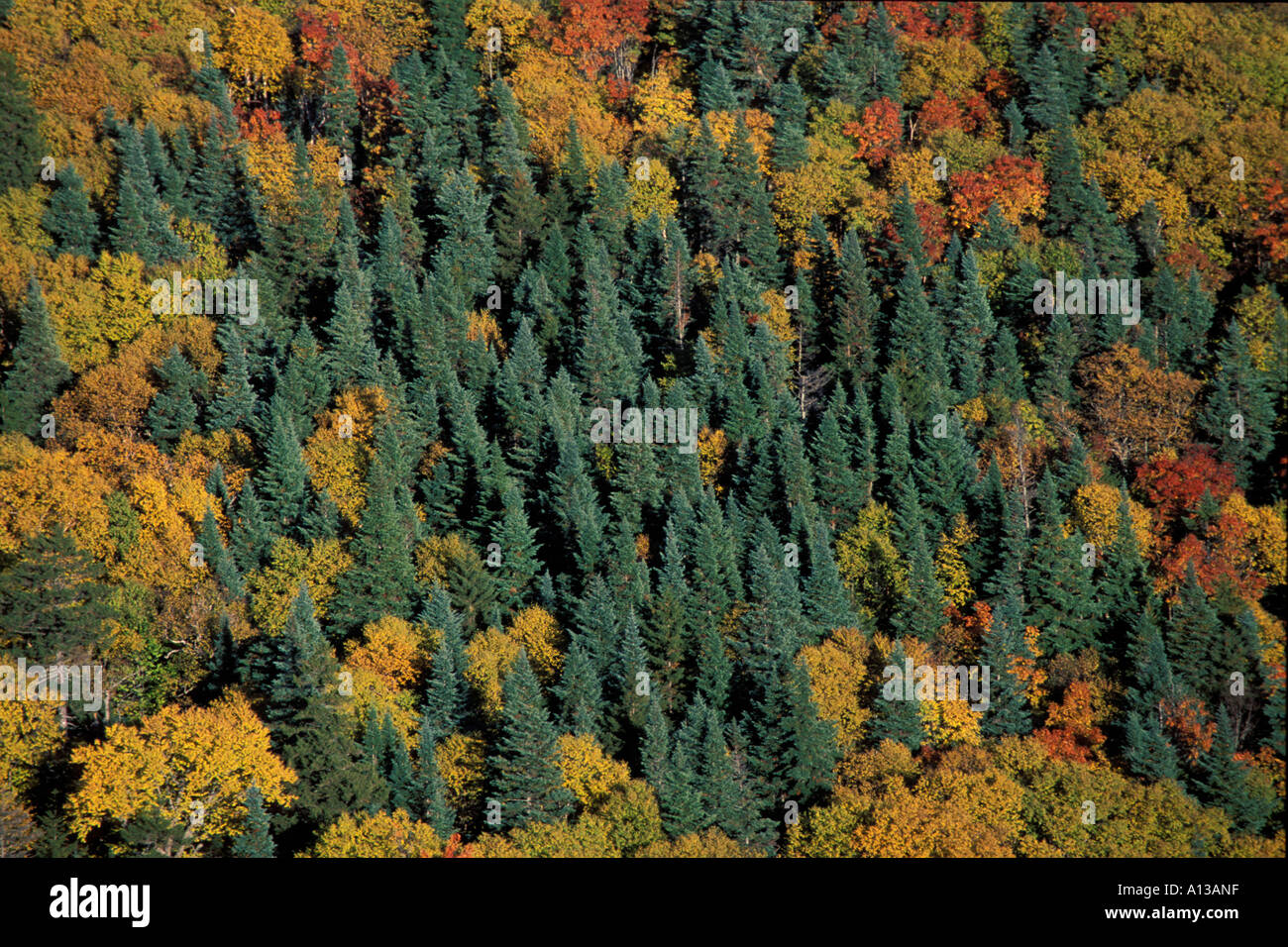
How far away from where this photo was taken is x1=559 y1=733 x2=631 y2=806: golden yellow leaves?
79.9m

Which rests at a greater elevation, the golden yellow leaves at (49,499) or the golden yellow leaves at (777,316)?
the golden yellow leaves at (777,316)

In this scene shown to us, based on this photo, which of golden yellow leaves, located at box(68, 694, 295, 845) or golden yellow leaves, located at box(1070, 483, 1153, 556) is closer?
golden yellow leaves, located at box(68, 694, 295, 845)

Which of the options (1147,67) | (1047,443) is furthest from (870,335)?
(1147,67)

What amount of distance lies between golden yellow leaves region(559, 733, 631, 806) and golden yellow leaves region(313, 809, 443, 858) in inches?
268

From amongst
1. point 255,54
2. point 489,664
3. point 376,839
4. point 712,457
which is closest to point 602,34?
point 255,54

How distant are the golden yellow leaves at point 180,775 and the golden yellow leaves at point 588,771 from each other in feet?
37.9

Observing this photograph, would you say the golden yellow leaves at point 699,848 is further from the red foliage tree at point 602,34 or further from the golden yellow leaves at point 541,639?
the red foliage tree at point 602,34

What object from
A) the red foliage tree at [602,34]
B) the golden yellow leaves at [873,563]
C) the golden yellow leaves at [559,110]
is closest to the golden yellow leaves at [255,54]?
the golden yellow leaves at [559,110]

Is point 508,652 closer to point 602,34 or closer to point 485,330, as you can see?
point 485,330

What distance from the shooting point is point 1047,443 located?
10250 cm

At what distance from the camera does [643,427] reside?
325 feet

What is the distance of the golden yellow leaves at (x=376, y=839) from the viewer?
74312mm

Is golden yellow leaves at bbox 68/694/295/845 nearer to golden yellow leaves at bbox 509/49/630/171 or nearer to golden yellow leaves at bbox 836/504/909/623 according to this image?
golden yellow leaves at bbox 836/504/909/623

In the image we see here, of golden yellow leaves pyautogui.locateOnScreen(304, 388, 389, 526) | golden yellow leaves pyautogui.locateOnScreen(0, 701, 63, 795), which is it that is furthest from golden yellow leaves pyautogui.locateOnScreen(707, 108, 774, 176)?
golden yellow leaves pyautogui.locateOnScreen(0, 701, 63, 795)
